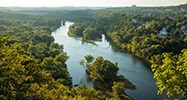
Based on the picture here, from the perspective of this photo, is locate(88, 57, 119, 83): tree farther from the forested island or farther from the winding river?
the winding river

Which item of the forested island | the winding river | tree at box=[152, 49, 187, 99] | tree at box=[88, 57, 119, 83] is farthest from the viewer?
tree at box=[88, 57, 119, 83]

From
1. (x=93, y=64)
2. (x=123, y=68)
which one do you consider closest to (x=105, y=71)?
(x=93, y=64)

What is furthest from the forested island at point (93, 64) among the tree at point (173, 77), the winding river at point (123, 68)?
the winding river at point (123, 68)

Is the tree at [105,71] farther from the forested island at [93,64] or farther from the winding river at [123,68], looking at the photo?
the winding river at [123,68]

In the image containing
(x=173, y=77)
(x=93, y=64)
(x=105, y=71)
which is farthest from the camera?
(x=93, y=64)

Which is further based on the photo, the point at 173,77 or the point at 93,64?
the point at 93,64

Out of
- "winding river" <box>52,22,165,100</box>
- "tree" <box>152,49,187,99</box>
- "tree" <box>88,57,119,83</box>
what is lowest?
"winding river" <box>52,22,165,100</box>

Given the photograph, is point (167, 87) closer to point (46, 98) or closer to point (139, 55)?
point (46, 98)

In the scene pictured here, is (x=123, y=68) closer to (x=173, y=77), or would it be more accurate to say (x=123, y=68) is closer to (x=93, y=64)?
(x=93, y=64)

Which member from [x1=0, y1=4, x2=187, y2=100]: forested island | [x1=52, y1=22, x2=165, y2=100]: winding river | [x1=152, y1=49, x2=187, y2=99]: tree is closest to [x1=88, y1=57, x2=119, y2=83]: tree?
[x1=0, y1=4, x2=187, y2=100]: forested island

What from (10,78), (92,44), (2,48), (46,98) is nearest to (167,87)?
(46,98)
